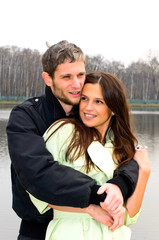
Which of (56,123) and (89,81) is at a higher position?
(89,81)

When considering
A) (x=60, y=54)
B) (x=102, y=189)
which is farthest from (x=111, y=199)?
(x=60, y=54)

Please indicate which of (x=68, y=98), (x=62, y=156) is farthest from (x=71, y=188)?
(x=68, y=98)

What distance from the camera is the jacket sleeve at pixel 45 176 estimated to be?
5.30 ft

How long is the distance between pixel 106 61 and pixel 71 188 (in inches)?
1932

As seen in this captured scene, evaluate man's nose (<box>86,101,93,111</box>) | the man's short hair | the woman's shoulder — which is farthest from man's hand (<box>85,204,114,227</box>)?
the man's short hair

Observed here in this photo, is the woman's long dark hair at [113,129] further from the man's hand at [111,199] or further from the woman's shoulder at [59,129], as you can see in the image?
the man's hand at [111,199]

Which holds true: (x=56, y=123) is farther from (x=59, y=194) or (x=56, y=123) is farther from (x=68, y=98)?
(x=59, y=194)

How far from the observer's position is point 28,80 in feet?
132

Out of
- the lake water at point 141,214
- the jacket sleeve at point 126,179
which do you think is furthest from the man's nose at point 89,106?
the lake water at point 141,214

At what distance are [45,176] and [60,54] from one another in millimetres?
653

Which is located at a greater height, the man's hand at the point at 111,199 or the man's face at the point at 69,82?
the man's face at the point at 69,82

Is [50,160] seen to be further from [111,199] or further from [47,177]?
[111,199]

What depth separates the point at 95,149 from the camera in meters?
1.80

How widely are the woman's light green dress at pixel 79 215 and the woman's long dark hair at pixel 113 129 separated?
0.11ft
